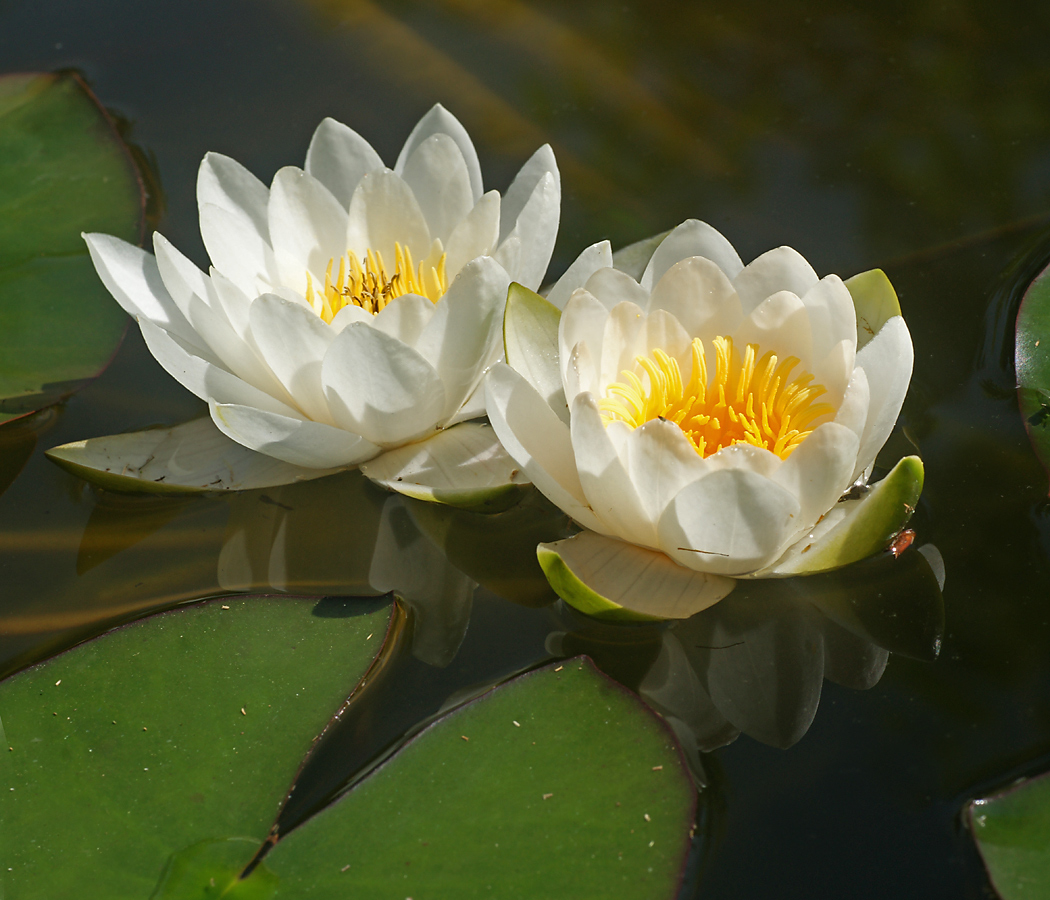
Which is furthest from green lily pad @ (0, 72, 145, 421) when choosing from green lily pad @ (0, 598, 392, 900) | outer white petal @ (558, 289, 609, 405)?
outer white petal @ (558, 289, 609, 405)

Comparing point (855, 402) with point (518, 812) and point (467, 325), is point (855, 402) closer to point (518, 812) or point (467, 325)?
point (467, 325)

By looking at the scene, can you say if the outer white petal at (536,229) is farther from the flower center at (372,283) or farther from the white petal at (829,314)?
the white petal at (829,314)

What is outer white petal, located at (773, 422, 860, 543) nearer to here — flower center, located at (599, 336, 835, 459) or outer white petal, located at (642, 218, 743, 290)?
flower center, located at (599, 336, 835, 459)

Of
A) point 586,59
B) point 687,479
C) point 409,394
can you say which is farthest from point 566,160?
point 687,479

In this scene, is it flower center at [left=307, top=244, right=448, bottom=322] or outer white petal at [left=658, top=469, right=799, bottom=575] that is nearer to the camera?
outer white petal at [left=658, top=469, right=799, bottom=575]

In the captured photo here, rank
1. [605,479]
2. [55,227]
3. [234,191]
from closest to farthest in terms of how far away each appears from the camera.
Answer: [605,479]
[234,191]
[55,227]

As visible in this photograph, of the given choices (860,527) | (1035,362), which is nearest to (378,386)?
(860,527)

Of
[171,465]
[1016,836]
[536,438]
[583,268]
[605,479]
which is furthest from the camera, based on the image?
[171,465]
